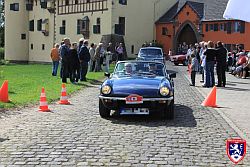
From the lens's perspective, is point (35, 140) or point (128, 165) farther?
point (35, 140)

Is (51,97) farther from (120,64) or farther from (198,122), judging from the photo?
(198,122)

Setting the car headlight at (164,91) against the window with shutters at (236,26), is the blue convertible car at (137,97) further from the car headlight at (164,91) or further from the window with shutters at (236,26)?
the window with shutters at (236,26)

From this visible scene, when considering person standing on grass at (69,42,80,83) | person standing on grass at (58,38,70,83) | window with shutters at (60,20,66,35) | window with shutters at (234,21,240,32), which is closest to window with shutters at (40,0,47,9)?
window with shutters at (60,20,66,35)

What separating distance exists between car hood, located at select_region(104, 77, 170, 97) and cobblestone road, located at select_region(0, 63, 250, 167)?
0.66 m

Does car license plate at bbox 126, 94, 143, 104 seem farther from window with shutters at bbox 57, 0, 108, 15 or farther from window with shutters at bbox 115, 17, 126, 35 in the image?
window with shutters at bbox 57, 0, 108, 15

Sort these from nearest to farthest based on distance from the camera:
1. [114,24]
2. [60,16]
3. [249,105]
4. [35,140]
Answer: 1. [35,140]
2. [249,105]
3. [114,24]
4. [60,16]

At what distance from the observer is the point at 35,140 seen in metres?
7.99

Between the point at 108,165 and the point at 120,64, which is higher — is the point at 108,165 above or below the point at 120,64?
below

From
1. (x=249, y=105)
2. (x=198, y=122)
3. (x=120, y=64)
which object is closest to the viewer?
→ (x=198, y=122)

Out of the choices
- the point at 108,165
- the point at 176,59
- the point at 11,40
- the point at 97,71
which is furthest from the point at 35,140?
the point at 11,40

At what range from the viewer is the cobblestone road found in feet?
21.8

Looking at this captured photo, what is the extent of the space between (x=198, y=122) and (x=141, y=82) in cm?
168

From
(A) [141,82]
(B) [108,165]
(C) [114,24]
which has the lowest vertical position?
(B) [108,165]

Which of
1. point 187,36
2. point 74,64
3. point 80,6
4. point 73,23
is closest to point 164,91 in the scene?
point 74,64
